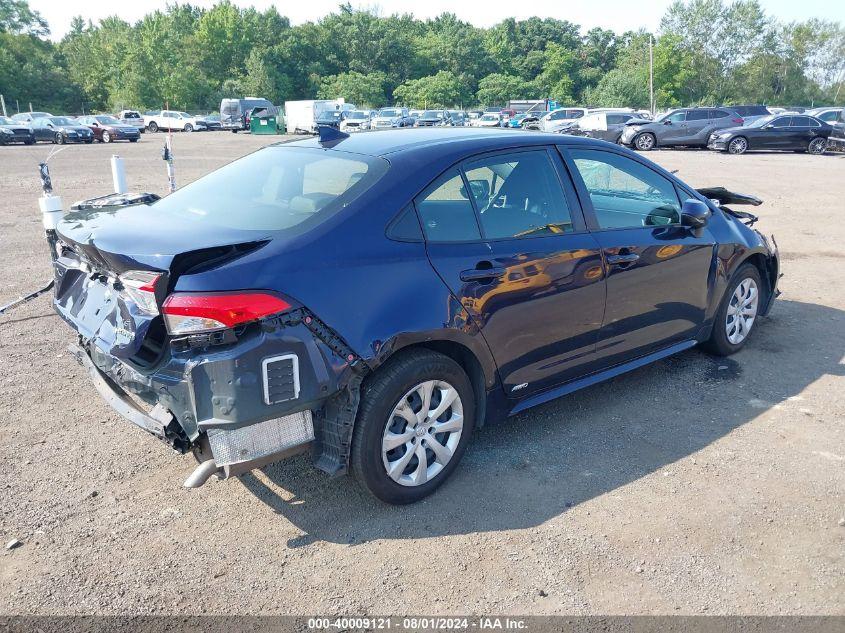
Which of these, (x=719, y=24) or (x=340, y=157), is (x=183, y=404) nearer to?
(x=340, y=157)

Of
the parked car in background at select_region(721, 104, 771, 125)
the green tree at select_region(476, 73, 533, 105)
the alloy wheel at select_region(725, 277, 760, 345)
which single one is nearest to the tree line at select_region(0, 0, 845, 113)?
the green tree at select_region(476, 73, 533, 105)

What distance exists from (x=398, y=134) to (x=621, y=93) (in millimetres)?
74847

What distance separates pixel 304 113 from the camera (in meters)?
48.9

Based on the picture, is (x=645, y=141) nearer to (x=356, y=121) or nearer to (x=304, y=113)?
(x=356, y=121)

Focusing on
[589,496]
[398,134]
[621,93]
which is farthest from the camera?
[621,93]

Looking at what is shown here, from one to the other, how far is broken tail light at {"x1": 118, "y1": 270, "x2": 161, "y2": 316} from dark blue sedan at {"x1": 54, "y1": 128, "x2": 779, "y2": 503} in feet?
0.03

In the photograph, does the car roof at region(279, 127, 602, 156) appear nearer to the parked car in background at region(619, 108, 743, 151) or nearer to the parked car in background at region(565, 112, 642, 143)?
the parked car in background at region(565, 112, 642, 143)

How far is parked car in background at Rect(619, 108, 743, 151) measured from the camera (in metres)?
27.3

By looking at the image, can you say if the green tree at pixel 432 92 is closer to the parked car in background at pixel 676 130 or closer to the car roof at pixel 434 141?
the parked car in background at pixel 676 130

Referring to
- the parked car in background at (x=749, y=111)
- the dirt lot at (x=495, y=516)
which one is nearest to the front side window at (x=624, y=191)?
the dirt lot at (x=495, y=516)

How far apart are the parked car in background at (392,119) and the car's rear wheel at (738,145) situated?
1834 cm

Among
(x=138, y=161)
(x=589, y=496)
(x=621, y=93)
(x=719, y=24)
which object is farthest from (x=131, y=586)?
(x=719, y=24)

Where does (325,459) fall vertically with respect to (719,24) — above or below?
below

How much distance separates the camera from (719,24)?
83.8 meters
